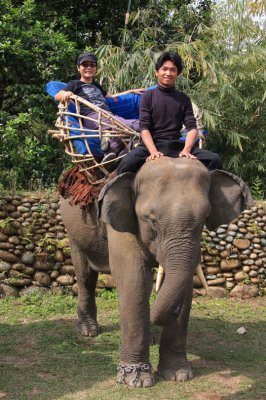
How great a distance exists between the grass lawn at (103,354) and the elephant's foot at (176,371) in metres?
0.07

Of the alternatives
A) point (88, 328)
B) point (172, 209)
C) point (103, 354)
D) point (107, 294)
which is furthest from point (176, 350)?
point (107, 294)

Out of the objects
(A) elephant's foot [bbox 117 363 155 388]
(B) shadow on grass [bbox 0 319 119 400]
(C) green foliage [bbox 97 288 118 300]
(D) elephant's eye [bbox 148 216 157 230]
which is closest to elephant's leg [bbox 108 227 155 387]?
(A) elephant's foot [bbox 117 363 155 388]

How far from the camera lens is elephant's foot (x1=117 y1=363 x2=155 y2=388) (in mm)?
5000

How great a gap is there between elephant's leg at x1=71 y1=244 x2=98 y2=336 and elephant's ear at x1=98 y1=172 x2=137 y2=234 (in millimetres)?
1998

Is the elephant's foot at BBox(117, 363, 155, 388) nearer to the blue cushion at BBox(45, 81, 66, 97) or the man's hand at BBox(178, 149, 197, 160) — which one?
the man's hand at BBox(178, 149, 197, 160)

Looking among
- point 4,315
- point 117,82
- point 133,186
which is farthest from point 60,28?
point 133,186

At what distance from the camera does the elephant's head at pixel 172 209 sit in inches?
169

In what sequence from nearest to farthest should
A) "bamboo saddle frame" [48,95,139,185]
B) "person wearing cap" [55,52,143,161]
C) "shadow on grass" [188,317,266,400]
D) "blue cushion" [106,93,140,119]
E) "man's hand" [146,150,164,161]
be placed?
"man's hand" [146,150,164,161] → "shadow on grass" [188,317,266,400] → "bamboo saddle frame" [48,95,139,185] → "person wearing cap" [55,52,143,161] → "blue cushion" [106,93,140,119]

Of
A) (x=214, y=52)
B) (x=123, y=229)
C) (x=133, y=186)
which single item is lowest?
(x=123, y=229)

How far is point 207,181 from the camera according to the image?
4660 millimetres

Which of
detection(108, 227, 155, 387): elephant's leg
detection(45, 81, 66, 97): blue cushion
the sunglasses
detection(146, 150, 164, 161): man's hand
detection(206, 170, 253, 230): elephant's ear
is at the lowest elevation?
detection(108, 227, 155, 387): elephant's leg

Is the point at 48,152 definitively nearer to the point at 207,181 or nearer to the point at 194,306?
the point at 194,306

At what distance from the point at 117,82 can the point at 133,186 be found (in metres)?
6.26

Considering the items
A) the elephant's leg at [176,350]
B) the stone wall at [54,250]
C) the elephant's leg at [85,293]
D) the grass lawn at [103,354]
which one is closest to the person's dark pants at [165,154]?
the elephant's leg at [176,350]
